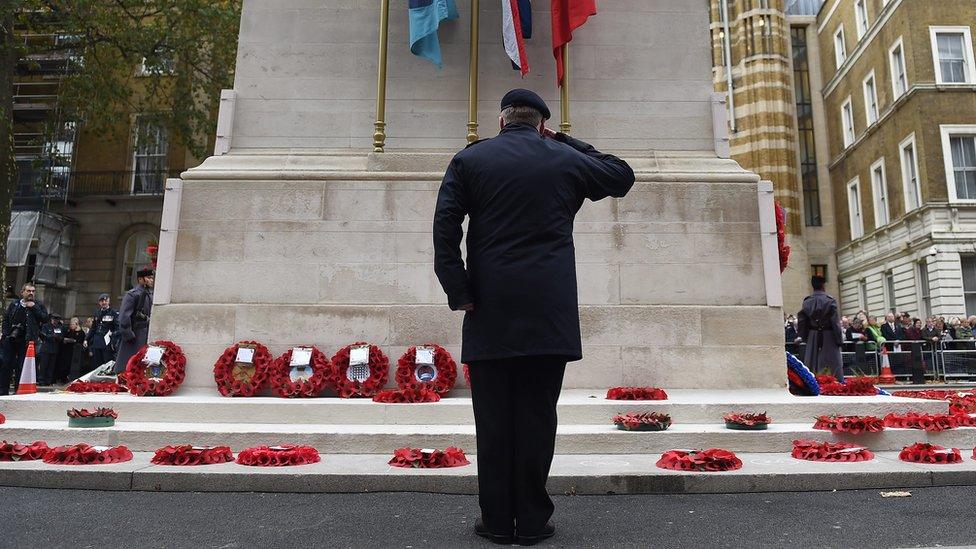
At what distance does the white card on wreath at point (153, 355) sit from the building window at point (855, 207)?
35040 mm

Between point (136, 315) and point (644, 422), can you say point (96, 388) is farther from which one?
point (644, 422)

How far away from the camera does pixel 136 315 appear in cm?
996

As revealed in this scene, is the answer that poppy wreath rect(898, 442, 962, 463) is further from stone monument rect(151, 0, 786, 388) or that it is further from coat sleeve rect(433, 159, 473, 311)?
coat sleeve rect(433, 159, 473, 311)

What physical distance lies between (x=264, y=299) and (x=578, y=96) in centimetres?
480

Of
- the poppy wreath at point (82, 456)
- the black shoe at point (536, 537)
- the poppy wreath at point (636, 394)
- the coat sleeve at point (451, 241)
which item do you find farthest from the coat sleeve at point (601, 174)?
the poppy wreath at point (82, 456)

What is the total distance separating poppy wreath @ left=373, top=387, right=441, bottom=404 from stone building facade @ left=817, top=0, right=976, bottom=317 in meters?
26.3

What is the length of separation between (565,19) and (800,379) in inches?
207

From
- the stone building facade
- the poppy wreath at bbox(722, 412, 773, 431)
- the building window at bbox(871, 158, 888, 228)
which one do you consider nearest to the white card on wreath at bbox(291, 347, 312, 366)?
the poppy wreath at bbox(722, 412, 773, 431)

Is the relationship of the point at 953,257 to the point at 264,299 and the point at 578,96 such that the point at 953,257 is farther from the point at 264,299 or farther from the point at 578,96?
the point at 264,299

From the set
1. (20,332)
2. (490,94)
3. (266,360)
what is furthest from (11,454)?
(20,332)

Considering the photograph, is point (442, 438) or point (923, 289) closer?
point (442, 438)

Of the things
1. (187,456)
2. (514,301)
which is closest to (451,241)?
(514,301)

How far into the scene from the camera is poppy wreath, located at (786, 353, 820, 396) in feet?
25.2

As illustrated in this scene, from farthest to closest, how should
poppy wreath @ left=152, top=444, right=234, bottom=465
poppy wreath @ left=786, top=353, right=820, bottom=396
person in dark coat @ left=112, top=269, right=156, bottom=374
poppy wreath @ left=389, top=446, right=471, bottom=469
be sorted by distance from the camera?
1. person in dark coat @ left=112, top=269, right=156, bottom=374
2. poppy wreath @ left=786, top=353, right=820, bottom=396
3. poppy wreath @ left=152, top=444, right=234, bottom=465
4. poppy wreath @ left=389, top=446, right=471, bottom=469
